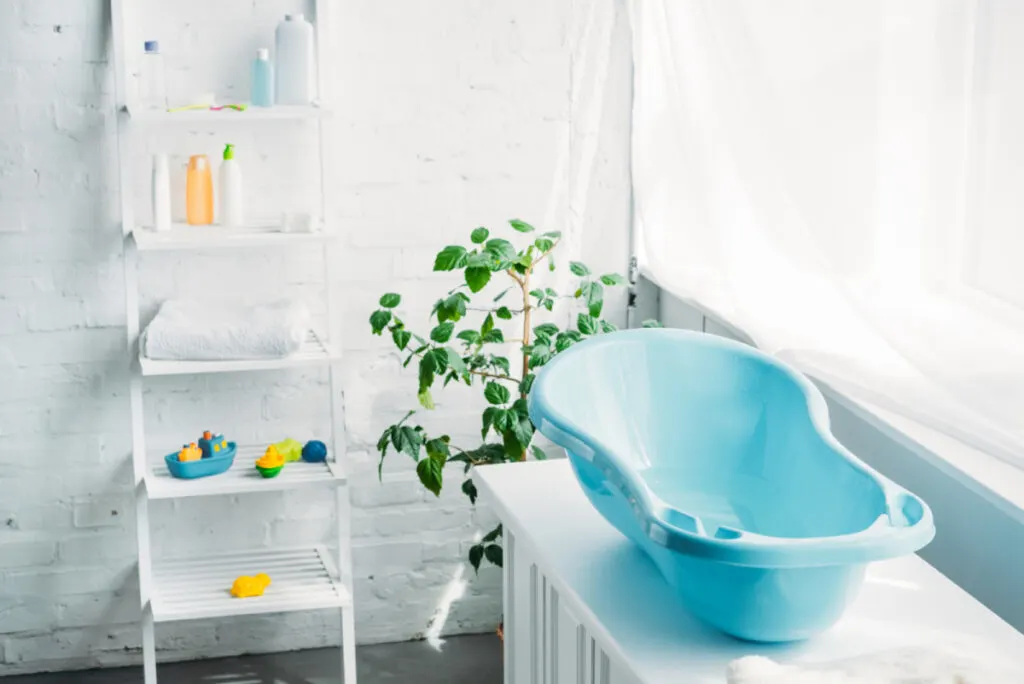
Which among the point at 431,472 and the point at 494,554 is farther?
the point at 494,554

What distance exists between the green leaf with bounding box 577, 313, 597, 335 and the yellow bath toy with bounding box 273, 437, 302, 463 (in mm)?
719

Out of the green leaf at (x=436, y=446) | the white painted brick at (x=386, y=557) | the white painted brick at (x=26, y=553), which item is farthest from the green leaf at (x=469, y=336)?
the white painted brick at (x=26, y=553)

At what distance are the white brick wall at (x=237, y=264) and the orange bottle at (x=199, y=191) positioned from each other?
→ 0.43 feet

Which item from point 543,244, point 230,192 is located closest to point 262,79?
point 230,192

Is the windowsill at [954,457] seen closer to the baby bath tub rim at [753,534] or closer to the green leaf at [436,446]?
the baby bath tub rim at [753,534]

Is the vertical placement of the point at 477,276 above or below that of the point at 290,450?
above

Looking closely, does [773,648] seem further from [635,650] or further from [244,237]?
[244,237]

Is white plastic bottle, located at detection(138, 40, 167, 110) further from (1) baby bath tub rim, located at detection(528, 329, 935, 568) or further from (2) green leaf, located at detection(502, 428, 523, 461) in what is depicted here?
(1) baby bath tub rim, located at detection(528, 329, 935, 568)

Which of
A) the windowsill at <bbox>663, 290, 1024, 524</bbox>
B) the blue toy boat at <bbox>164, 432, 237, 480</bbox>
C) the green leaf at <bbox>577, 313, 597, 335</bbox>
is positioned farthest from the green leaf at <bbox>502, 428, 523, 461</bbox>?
the windowsill at <bbox>663, 290, 1024, 524</bbox>

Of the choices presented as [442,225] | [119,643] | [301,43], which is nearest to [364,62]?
[301,43]

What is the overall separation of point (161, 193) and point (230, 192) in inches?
5.6

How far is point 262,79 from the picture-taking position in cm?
259

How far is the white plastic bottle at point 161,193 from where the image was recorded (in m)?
2.60

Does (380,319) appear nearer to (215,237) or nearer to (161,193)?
(215,237)
